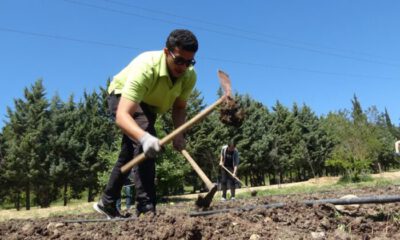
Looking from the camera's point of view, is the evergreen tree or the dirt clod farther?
the evergreen tree

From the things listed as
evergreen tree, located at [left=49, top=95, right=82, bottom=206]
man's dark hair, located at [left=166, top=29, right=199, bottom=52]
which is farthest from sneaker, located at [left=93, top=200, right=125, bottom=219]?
evergreen tree, located at [left=49, top=95, right=82, bottom=206]

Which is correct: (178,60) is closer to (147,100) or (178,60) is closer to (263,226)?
(147,100)

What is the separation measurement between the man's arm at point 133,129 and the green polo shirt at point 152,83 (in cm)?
7

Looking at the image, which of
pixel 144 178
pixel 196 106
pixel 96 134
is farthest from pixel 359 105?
pixel 144 178

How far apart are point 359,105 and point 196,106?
6127 cm

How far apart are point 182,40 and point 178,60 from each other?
0.59 ft

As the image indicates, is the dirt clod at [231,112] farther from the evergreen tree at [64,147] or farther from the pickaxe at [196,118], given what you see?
the evergreen tree at [64,147]

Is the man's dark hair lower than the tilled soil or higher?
higher

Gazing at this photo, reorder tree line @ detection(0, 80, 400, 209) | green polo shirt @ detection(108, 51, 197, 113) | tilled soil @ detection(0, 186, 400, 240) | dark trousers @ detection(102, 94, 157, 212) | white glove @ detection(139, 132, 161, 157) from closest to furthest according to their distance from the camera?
tilled soil @ detection(0, 186, 400, 240), white glove @ detection(139, 132, 161, 157), green polo shirt @ detection(108, 51, 197, 113), dark trousers @ detection(102, 94, 157, 212), tree line @ detection(0, 80, 400, 209)

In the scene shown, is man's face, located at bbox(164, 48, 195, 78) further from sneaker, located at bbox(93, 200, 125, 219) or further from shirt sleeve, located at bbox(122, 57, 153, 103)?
sneaker, located at bbox(93, 200, 125, 219)

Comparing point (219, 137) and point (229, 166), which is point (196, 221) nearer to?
point (229, 166)

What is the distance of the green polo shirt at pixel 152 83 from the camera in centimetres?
330

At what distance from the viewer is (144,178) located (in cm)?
371

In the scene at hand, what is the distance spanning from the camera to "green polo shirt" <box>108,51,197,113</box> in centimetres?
330
